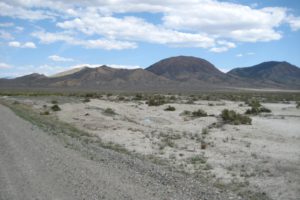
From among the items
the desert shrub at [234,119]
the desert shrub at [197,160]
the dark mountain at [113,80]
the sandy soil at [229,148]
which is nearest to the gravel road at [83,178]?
the sandy soil at [229,148]

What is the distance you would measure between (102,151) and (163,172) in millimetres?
4531

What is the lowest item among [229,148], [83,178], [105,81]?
[229,148]

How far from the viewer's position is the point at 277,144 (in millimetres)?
20688

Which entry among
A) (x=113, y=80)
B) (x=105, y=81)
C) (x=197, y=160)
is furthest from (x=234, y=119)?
(x=113, y=80)

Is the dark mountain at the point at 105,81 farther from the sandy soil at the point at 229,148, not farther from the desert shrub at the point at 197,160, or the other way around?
the desert shrub at the point at 197,160

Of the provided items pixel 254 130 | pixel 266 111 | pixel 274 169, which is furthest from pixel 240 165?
pixel 266 111

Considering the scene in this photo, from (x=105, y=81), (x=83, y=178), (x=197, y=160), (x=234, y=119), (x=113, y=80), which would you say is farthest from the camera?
(x=113, y=80)

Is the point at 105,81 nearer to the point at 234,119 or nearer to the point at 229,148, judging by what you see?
the point at 234,119

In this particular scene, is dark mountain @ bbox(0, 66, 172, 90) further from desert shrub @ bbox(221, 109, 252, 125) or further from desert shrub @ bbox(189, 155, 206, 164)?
desert shrub @ bbox(189, 155, 206, 164)

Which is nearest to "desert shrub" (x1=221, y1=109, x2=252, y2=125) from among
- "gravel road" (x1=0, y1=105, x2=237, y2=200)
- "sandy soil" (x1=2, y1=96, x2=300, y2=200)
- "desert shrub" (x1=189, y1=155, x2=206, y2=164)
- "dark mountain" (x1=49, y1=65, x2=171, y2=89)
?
"sandy soil" (x1=2, y1=96, x2=300, y2=200)

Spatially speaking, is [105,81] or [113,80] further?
[113,80]

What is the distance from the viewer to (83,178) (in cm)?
1105

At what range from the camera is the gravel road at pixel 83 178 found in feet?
31.2

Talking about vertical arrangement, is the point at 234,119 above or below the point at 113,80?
below
